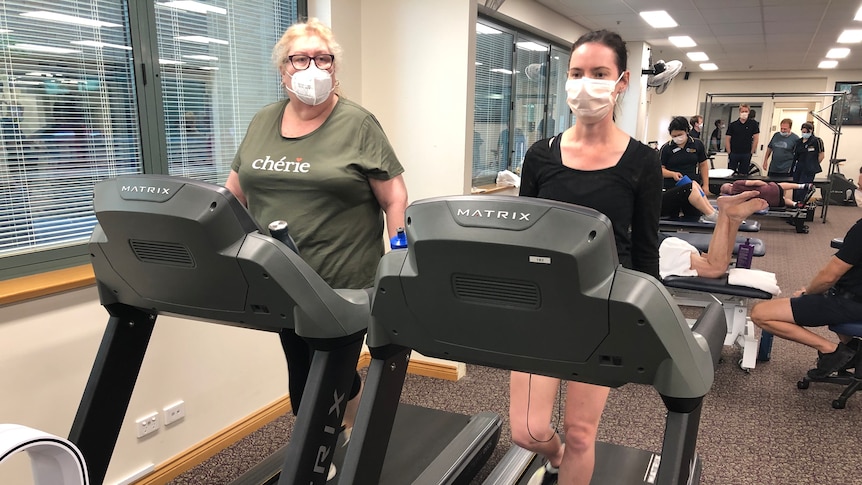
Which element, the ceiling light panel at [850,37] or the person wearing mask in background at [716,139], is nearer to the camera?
the ceiling light panel at [850,37]

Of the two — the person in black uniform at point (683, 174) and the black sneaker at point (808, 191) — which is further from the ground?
the person in black uniform at point (683, 174)

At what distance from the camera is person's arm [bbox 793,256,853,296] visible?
2.97m

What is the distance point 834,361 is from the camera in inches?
124

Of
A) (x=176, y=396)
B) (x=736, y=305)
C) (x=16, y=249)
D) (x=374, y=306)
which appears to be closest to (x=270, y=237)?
(x=374, y=306)

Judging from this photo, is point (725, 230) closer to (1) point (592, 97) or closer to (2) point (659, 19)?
(1) point (592, 97)

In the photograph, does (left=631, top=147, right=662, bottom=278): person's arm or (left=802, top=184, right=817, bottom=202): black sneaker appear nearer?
(left=631, top=147, right=662, bottom=278): person's arm

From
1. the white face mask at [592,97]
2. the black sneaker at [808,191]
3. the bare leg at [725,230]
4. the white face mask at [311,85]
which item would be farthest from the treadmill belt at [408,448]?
the black sneaker at [808,191]

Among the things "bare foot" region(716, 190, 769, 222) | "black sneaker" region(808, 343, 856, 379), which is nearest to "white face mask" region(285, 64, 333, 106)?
"bare foot" region(716, 190, 769, 222)

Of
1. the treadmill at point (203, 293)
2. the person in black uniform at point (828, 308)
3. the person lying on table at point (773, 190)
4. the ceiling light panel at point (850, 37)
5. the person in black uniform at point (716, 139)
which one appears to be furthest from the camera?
the person in black uniform at point (716, 139)

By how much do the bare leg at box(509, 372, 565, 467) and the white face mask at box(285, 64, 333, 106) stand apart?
3.25ft

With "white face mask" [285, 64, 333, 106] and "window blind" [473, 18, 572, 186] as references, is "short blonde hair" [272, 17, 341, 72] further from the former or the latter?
"window blind" [473, 18, 572, 186]

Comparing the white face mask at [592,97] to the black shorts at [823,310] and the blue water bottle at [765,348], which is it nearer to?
the black shorts at [823,310]

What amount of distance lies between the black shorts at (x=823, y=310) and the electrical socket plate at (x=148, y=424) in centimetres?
314

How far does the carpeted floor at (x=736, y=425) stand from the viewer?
2500 millimetres
